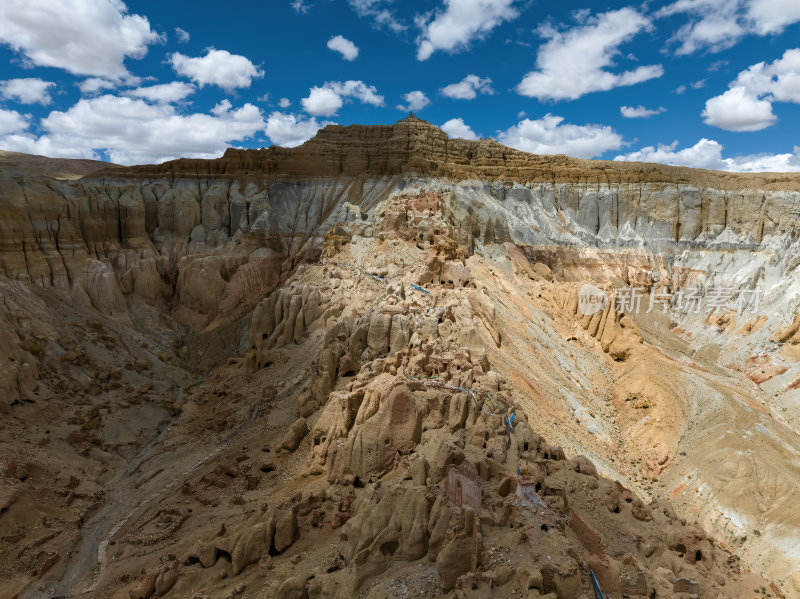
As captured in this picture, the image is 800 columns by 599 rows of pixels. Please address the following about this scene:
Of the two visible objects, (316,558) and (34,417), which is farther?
(34,417)

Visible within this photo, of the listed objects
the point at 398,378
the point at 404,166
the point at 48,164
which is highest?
the point at 48,164

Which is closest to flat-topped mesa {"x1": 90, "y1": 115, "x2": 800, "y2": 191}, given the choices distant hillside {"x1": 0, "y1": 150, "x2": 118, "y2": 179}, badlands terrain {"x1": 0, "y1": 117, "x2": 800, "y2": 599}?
badlands terrain {"x1": 0, "y1": 117, "x2": 800, "y2": 599}

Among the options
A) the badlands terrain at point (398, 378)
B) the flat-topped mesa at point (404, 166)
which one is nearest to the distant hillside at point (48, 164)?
the flat-topped mesa at point (404, 166)

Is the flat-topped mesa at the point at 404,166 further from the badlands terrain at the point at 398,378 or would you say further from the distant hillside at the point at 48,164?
the distant hillside at the point at 48,164

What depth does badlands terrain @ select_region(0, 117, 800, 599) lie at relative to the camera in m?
12.1

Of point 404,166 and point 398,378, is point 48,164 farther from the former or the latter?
point 398,378

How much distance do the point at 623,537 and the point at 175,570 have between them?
11.4 meters

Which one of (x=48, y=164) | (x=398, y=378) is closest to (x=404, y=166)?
(x=398, y=378)

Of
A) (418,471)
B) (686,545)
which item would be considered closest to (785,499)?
(686,545)

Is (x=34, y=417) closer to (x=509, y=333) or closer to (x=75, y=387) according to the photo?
(x=75, y=387)

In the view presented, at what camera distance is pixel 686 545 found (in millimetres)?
13148

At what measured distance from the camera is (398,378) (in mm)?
17281

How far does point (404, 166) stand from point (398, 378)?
3170 centimetres

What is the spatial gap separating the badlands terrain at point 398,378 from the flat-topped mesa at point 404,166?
0.87 feet
